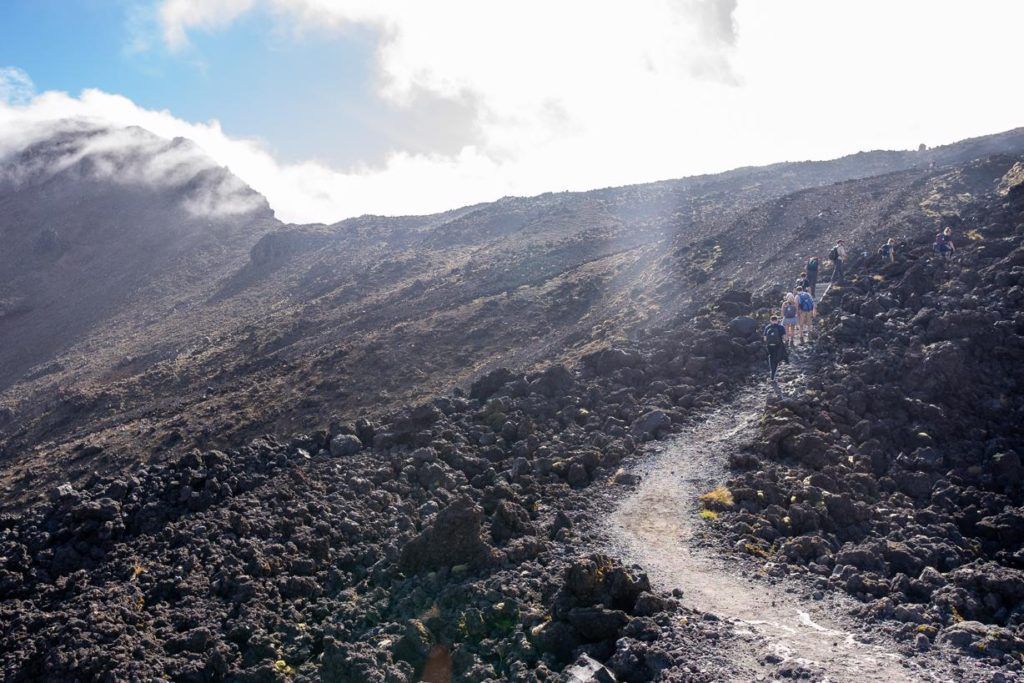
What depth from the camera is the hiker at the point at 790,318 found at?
20578mm

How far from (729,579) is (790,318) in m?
10.5

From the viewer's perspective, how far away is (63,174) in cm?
7575

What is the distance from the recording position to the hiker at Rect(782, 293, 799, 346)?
20.6 metres

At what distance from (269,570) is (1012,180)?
29344 millimetres

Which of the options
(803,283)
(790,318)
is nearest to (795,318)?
(790,318)

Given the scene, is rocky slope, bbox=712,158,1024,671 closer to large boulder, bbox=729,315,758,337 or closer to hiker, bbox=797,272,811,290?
hiker, bbox=797,272,811,290

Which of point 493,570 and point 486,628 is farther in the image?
point 493,570

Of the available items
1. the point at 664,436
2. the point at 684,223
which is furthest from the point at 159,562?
the point at 684,223

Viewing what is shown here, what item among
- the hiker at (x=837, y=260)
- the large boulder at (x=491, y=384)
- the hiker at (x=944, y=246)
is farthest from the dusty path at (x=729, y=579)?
the hiker at (x=837, y=260)

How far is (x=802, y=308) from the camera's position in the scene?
820 inches

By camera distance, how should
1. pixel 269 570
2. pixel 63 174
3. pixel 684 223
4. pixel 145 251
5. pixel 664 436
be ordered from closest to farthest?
pixel 269 570 < pixel 664 436 < pixel 684 223 < pixel 145 251 < pixel 63 174

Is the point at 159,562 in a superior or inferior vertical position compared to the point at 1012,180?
inferior

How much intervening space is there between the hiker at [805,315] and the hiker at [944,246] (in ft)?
13.9

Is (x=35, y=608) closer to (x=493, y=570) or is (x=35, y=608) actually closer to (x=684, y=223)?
(x=493, y=570)
